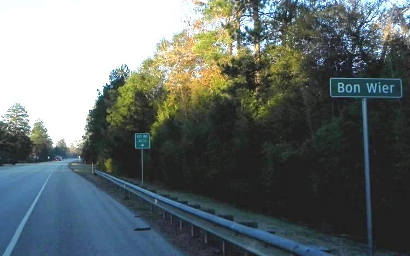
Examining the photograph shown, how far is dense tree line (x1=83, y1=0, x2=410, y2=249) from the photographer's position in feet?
43.8

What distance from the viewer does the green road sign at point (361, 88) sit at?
27.0ft

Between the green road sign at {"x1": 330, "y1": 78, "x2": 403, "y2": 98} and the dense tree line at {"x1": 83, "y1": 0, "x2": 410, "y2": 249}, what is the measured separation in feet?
13.5

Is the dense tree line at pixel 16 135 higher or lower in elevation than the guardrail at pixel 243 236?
higher

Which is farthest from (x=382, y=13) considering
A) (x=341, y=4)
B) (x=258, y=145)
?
(x=258, y=145)

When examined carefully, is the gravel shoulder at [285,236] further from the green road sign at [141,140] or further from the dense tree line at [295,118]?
the green road sign at [141,140]

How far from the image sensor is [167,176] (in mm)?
33000

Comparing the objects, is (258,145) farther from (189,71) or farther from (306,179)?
(189,71)

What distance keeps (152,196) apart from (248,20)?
14.4 metres

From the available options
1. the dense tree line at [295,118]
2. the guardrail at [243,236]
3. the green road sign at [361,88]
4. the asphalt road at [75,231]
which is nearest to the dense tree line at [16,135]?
the dense tree line at [295,118]

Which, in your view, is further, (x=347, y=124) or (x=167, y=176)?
(x=167, y=176)

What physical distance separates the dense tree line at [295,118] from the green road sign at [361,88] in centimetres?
411

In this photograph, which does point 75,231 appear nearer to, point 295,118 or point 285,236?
point 285,236

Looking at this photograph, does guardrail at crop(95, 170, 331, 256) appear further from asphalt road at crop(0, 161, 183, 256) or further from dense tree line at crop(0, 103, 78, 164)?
dense tree line at crop(0, 103, 78, 164)

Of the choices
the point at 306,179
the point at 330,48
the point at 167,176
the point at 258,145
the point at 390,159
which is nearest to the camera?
the point at 390,159
